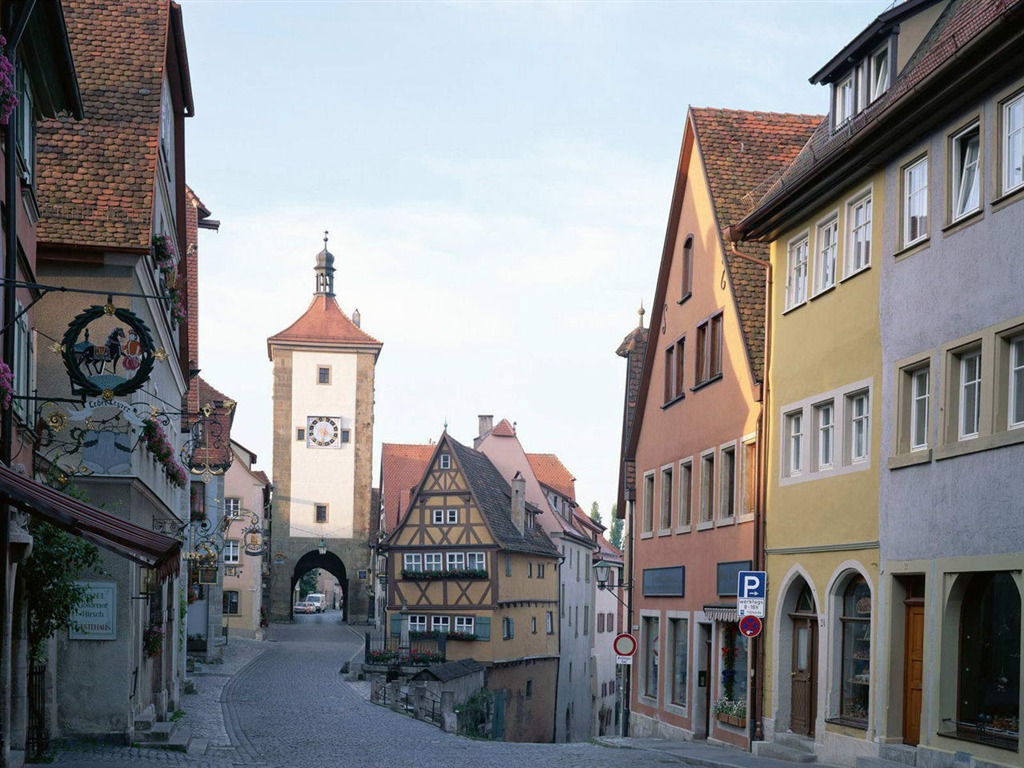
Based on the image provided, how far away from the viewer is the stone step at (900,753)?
17391 millimetres

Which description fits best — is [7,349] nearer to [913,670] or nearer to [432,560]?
[913,670]

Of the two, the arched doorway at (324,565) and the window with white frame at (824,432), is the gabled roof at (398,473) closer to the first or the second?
the arched doorway at (324,565)

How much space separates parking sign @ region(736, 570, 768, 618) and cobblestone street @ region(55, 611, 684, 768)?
2.42m

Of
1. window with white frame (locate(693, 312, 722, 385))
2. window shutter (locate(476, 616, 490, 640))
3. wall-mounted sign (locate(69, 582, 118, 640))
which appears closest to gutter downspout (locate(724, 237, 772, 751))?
window with white frame (locate(693, 312, 722, 385))

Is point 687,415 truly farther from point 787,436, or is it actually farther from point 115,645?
point 115,645

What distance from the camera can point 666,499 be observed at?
3098 centimetres

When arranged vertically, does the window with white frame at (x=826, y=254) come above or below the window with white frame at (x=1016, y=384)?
above

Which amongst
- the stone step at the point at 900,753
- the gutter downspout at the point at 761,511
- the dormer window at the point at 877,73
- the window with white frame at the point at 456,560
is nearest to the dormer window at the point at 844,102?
the dormer window at the point at 877,73

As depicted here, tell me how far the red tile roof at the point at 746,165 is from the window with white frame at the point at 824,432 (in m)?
2.45

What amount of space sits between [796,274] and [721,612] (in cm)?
609

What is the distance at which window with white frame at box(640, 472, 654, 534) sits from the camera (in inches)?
1273

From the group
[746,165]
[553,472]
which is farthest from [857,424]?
[553,472]

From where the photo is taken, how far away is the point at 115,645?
1975 cm

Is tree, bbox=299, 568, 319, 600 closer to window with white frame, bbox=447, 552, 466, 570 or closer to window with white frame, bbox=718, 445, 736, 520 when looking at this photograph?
window with white frame, bbox=447, 552, 466, 570
